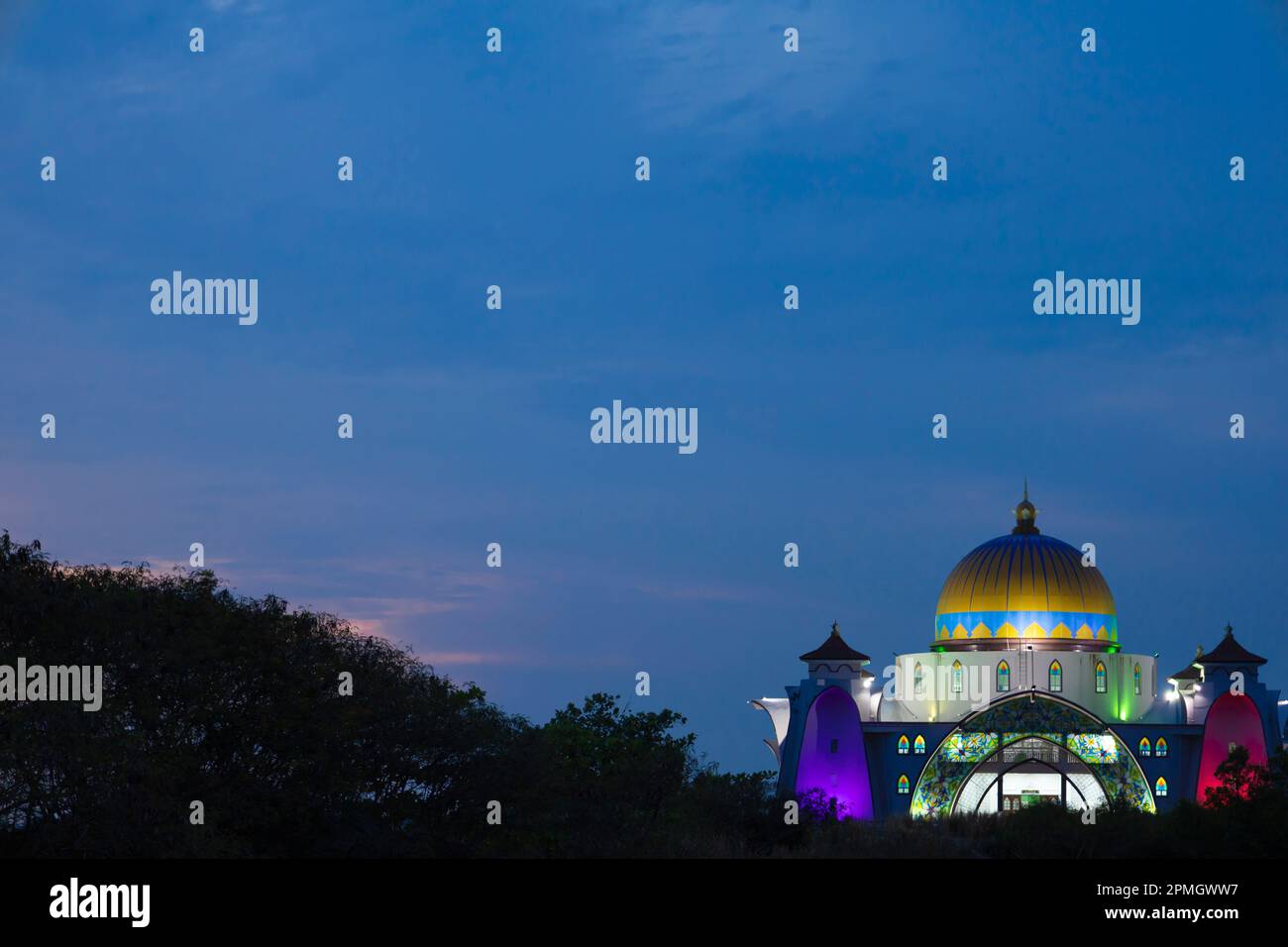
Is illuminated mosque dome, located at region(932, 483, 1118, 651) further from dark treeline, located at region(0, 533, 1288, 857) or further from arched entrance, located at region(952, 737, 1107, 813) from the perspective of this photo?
dark treeline, located at region(0, 533, 1288, 857)

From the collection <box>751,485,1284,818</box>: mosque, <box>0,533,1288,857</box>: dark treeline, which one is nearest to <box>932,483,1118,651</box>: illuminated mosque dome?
<box>751,485,1284,818</box>: mosque

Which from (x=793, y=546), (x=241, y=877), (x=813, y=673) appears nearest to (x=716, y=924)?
(x=241, y=877)

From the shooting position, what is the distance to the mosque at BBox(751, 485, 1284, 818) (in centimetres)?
5131

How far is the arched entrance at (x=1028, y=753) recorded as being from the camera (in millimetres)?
51062

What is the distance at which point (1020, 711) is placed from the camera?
51125 millimetres

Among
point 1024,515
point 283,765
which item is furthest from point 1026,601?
point 283,765

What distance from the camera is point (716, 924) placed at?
15797 mm

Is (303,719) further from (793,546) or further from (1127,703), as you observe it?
(1127,703)

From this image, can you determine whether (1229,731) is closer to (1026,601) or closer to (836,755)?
(1026,601)

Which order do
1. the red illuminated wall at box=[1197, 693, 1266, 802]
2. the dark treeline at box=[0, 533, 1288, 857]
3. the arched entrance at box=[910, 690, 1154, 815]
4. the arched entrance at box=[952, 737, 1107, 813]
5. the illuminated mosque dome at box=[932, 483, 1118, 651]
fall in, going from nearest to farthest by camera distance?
the dark treeline at box=[0, 533, 1288, 857] < the arched entrance at box=[910, 690, 1154, 815] < the arched entrance at box=[952, 737, 1107, 813] < the red illuminated wall at box=[1197, 693, 1266, 802] < the illuminated mosque dome at box=[932, 483, 1118, 651]

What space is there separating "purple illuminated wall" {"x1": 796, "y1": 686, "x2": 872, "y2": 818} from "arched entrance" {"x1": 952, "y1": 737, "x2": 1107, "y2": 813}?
2931 millimetres

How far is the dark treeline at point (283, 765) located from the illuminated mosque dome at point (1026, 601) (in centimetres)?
2294

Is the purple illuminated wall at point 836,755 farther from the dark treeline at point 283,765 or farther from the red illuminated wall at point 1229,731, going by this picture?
the dark treeline at point 283,765

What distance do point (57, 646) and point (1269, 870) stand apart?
17628 mm
